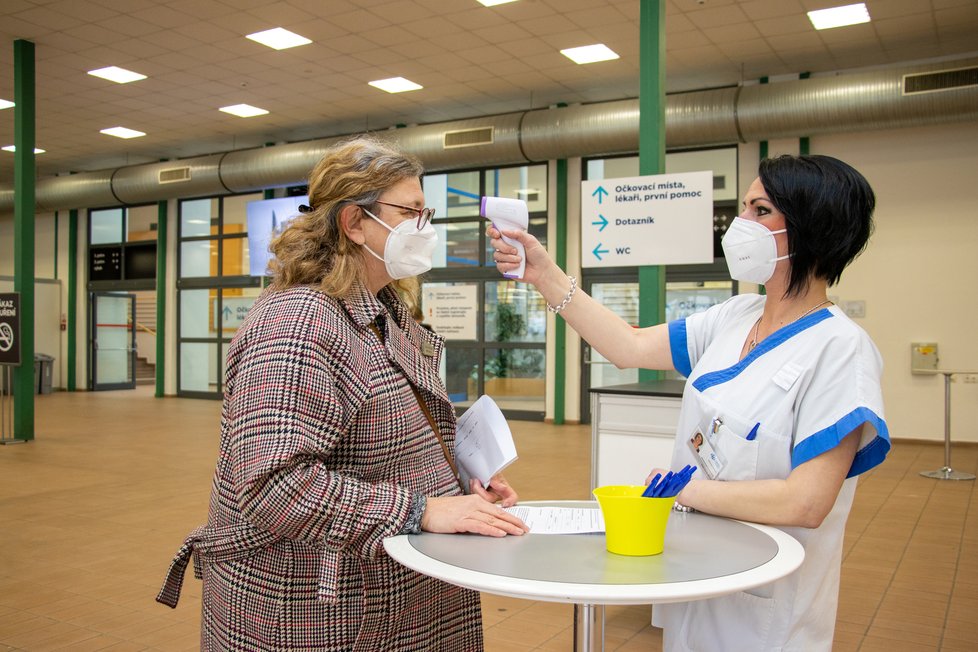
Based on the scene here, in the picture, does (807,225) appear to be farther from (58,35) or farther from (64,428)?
(64,428)

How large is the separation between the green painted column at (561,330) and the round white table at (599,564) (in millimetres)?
9409

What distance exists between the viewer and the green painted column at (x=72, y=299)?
15922 mm

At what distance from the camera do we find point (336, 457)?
4.44 feet

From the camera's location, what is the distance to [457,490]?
5.11 ft

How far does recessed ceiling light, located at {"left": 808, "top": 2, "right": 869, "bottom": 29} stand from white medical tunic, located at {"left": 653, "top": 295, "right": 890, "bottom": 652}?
6.82 m

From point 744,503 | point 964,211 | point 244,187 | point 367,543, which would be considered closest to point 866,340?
point 744,503

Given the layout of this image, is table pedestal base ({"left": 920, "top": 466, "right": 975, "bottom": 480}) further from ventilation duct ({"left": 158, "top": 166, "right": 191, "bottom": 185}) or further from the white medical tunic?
ventilation duct ({"left": 158, "top": 166, "right": 191, "bottom": 185})

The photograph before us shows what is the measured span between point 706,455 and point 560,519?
Answer: 0.32 meters

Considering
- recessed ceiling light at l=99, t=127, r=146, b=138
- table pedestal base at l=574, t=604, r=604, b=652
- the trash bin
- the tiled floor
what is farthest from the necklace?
the trash bin

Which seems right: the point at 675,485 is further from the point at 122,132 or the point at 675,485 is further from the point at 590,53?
the point at 122,132

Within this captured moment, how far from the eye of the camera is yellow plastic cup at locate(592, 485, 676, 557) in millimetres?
1240

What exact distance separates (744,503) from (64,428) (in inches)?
404

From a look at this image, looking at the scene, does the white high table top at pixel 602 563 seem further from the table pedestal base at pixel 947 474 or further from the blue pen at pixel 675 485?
the table pedestal base at pixel 947 474

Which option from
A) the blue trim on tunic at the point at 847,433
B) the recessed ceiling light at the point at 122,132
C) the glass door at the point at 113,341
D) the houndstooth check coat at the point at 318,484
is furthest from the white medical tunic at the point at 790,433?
the glass door at the point at 113,341
